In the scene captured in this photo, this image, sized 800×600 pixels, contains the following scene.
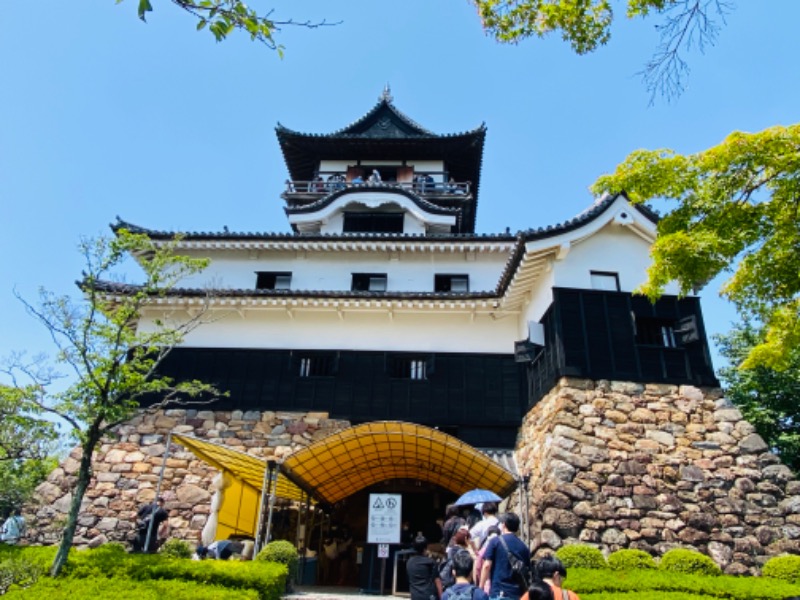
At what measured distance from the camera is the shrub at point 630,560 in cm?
880

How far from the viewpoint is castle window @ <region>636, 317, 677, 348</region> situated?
12.5 meters

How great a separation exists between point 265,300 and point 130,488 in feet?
19.7

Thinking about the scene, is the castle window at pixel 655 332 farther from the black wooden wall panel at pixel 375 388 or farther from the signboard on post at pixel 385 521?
the signboard on post at pixel 385 521

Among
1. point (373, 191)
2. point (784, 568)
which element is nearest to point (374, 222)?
point (373, 191)

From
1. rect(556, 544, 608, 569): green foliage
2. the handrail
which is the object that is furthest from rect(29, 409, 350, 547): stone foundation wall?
the handrail

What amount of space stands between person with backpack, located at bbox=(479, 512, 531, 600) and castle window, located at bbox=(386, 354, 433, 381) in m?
9.56

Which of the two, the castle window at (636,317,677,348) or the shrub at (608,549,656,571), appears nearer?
the shrub at (608,549,656,571)

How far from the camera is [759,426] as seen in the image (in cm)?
1966

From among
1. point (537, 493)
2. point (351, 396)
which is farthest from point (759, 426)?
point (351, 396)

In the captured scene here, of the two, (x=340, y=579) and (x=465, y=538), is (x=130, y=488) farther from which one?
(x=465, y=538)

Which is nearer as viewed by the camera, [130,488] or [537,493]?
[537,493]

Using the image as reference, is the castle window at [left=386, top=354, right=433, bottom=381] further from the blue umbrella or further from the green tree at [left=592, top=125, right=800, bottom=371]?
the green tree at [left=592, top=125, right=800, bottom=371]

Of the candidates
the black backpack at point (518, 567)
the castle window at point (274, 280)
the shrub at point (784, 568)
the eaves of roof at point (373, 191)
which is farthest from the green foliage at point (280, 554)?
the eaves of roof at point (373, 191)

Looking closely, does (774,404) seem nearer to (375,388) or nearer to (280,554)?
(375,388)
